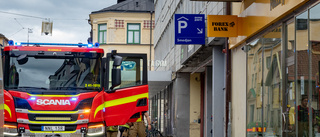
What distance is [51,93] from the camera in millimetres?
12711

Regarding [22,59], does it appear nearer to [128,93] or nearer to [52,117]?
[52,117]

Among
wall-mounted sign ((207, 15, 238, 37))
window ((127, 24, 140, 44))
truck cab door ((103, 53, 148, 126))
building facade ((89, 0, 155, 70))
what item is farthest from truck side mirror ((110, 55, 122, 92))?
window ((127, 24, 140, 44))

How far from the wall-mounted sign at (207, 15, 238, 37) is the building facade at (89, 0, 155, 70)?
38.0 metres

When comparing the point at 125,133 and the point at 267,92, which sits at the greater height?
the point at 267,92

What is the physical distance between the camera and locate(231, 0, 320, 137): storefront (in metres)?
9.08

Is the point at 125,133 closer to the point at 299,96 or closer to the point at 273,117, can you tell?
the point at 273,117

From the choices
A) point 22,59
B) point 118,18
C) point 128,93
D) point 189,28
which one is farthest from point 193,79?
point 118,18

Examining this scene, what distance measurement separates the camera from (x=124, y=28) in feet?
171

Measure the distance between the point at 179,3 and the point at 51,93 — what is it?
1490 centimetres

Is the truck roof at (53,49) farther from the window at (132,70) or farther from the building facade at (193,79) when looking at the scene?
the building facade at (193,79)

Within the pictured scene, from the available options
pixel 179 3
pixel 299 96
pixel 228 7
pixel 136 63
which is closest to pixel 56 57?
pixel 136 63

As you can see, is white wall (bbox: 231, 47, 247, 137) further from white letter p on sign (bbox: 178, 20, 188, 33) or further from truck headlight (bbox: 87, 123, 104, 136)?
truck headlight (bbox: 87, 123, 104, 136)

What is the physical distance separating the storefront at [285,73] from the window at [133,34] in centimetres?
3879

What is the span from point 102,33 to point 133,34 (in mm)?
2878
